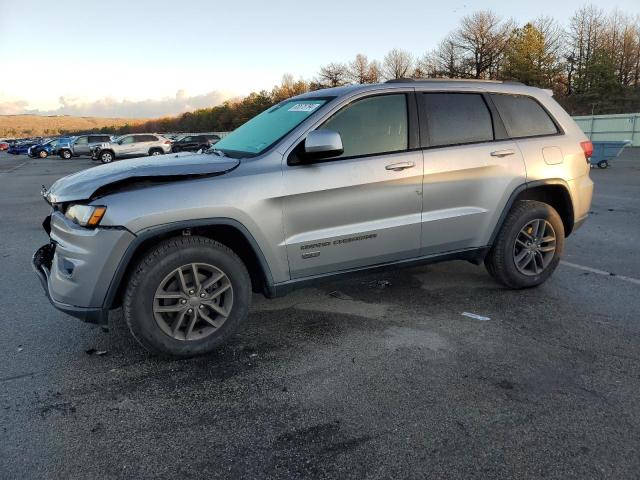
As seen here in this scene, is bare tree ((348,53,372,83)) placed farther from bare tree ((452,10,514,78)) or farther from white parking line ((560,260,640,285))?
white parking line ((560,260,640,285))

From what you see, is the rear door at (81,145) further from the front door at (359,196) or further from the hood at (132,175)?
the front door at (359,196)

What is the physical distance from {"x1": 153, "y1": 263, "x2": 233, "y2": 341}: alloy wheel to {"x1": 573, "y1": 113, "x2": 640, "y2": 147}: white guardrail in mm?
33292

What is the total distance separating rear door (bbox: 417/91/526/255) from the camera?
4016 mm

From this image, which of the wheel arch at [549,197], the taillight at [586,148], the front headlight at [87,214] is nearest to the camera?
the front headlight at [87,214]

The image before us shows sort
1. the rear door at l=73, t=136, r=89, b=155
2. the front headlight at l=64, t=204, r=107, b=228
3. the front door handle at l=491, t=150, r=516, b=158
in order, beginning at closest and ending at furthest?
the front headlight at l=64, t=204, r=107, b=228
the front door handle at l=491, t=150, r=516, b=158
the rear door at l=73, t=136, r=89, b=155

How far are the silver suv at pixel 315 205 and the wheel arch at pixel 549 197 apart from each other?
2 centimetres

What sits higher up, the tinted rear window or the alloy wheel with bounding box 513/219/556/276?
the tinted rear window

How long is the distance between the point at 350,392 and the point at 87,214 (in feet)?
6.33

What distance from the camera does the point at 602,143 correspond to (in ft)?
60.8

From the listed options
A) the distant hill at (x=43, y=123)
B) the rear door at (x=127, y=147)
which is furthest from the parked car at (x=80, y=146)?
the distant hill at (x=43, y=123)

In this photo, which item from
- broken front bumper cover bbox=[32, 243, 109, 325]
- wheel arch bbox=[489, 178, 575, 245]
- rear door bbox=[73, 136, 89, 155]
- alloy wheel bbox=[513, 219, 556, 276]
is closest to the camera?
broken front bumper cover bbox=[32, 243, 109, 325]

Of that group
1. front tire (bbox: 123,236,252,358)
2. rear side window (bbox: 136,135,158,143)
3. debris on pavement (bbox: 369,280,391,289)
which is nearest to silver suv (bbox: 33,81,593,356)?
front tire (bbox: 123,236,252,358)

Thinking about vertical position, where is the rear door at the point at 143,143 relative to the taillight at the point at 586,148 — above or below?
above

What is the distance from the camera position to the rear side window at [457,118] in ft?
13.4
